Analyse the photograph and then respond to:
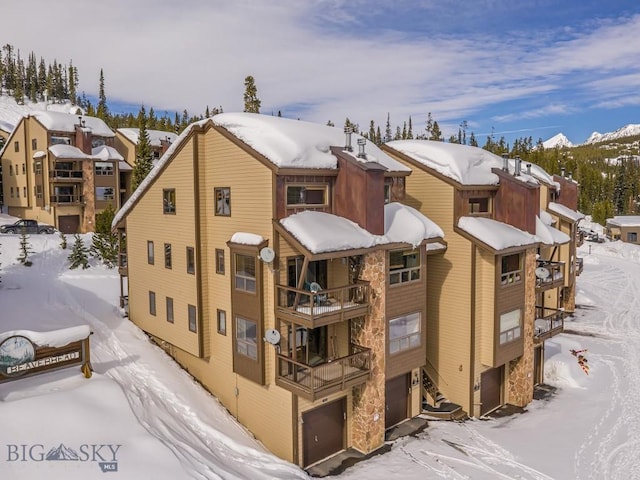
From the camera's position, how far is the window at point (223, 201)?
18.0 meters

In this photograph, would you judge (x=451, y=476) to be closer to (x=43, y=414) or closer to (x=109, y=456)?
(x=109, y=456)

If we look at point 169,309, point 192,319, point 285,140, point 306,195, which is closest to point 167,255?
point 169,309

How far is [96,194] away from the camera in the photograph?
45.3 m

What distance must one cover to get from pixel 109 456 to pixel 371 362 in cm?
896

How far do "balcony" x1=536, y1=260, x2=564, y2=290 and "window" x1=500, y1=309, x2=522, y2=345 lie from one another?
2650 millimetres

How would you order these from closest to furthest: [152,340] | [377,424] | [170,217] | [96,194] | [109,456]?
1. [109,456]
2. [377,424]
3. [170,217]
4. [152,340]
5. [96,194]

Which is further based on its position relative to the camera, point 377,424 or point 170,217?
point 170,217

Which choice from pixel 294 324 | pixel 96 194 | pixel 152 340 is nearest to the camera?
pixel 294 324

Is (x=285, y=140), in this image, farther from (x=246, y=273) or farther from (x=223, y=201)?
(x=246, y=273)

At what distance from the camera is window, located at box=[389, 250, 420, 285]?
60.6ft

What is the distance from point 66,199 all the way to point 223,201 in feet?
107

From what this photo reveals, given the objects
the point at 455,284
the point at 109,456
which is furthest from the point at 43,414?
the point at 455,284

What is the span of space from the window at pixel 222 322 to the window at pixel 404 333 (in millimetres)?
6437

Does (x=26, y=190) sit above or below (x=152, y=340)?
above
